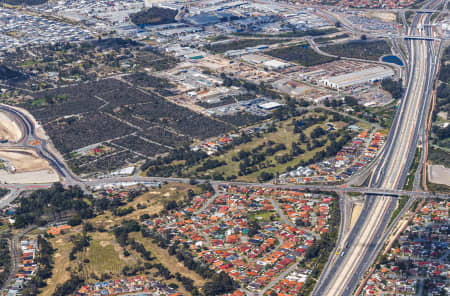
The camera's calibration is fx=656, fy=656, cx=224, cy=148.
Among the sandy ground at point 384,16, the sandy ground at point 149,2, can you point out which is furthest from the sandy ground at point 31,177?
the sandy ground at point 149,2

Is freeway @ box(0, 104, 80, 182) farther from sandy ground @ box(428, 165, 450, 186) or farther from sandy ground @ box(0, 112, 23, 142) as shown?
sandy ground @ box(428, 165, 450, 186)

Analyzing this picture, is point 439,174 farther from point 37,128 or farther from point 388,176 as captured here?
point 37,128

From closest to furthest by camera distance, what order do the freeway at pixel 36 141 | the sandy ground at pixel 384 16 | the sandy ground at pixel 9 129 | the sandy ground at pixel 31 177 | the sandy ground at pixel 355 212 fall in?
the sandy ground at pixel 355 212
the sandy ground at pixel 31 177
the freeway at pixel 36 141
the sandy ground at pixel 9 129
the sandy ground at pixel 384 16

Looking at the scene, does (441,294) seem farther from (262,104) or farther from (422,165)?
(262,104)

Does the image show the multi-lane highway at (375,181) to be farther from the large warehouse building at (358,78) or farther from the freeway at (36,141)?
the large warehouse building at (358,78)

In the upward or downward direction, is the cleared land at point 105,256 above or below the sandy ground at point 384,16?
below
